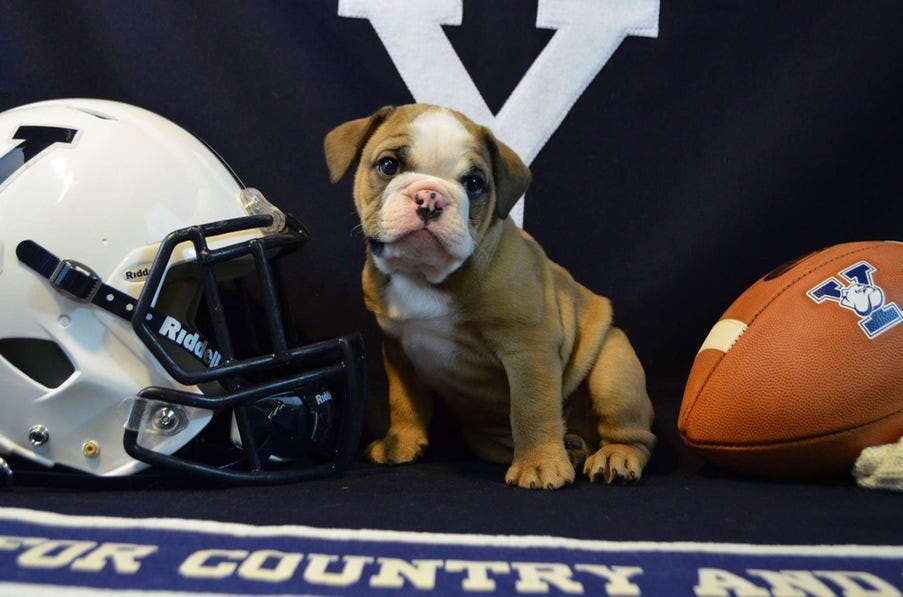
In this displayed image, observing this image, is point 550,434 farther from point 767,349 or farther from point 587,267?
point 587,267

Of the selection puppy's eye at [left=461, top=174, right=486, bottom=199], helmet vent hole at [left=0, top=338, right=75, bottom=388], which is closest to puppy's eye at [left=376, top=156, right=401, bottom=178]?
puppy's eye at [left=461, top=174, right=486, bottom=199]

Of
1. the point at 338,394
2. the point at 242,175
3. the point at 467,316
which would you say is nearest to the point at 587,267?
the point at 467,316

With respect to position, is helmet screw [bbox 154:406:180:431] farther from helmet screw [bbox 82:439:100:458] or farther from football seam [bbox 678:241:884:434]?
football seam [bbox 678:241:884:434]

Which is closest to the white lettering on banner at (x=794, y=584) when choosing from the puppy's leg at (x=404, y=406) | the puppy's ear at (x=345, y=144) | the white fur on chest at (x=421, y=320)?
the white fur on chest at (x=421, y=320)

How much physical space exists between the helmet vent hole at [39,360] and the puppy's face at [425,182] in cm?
57

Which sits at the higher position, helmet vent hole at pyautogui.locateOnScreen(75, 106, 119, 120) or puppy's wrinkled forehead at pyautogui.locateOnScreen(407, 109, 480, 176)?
helmet vent hole at pyautogui.locateOnScreen(75, 106, 119, 120)

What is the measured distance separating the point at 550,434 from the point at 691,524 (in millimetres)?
374

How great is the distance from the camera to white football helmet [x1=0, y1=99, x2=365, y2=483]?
137 centimetres

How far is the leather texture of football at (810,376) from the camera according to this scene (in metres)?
1.49

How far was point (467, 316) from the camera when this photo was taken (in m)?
1.59

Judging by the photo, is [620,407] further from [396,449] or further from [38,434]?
Answer: [38,434]

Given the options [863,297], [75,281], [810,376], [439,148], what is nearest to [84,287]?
[75,281]

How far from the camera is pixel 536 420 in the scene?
1.56 m

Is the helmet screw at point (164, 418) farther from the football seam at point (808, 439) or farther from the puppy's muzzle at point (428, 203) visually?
the football seam at point (808, 439)
